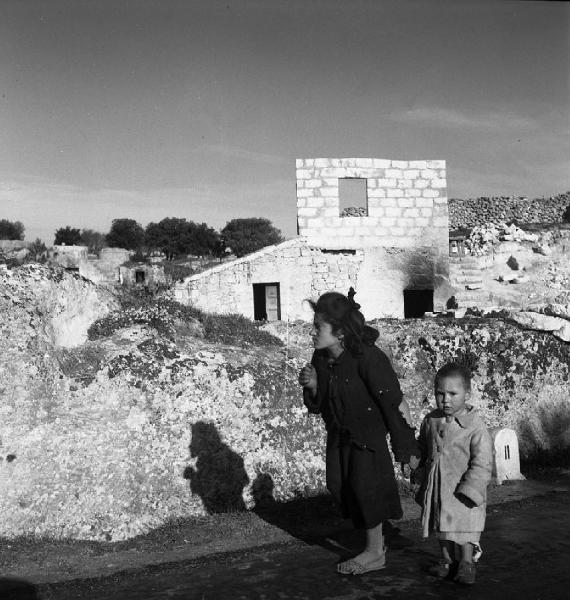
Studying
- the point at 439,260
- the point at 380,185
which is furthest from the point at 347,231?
the point at 439,260

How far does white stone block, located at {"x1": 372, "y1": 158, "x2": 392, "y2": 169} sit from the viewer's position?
49.6ft

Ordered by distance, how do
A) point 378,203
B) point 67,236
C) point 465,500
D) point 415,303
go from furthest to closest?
point 67,236 → point 415,303 → point 378,203 → point 465,500

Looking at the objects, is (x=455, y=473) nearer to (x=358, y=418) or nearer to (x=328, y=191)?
(x=358, y=418)

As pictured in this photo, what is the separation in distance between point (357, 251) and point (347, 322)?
1156 centimetres

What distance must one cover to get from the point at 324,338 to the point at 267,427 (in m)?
1.67

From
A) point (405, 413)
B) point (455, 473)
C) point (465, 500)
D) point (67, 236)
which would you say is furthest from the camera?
point (67, 236)

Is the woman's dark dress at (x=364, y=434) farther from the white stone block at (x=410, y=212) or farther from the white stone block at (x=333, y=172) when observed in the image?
the white stone block at (x=410, y=212)

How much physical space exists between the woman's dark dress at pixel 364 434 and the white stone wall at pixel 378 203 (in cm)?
1136

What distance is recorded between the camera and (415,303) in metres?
16.2

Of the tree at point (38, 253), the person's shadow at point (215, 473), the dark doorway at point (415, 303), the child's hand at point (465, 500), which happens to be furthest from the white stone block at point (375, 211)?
the child's hand at point (465, 500)

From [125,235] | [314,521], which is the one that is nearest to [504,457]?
[314,521]

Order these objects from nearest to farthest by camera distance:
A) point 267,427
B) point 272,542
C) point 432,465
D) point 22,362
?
1. point 432,465
2. point 272,542
3. point 22,362
4. point 267,427

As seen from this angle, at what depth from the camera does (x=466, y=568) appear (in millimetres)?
3549

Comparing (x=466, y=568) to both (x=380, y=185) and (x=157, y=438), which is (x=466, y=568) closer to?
(x=157, y=438)
